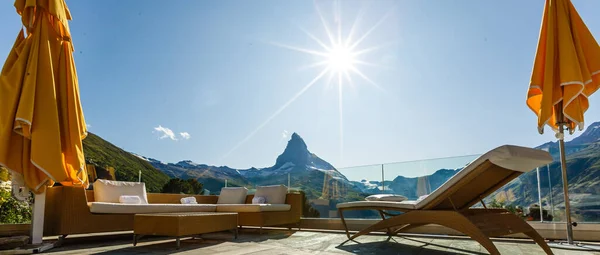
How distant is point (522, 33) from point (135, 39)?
8.16 metres

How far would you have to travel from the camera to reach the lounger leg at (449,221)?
2.56m

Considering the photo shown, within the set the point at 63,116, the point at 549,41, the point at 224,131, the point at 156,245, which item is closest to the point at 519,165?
the point at 549,41

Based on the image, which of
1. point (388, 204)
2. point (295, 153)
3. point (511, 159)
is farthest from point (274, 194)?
point (295, 153)

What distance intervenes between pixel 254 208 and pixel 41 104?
2863mm

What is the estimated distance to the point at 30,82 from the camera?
124 inches

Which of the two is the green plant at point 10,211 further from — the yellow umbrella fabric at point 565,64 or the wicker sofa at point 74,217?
the yellow umbrella fabric at point 565,64

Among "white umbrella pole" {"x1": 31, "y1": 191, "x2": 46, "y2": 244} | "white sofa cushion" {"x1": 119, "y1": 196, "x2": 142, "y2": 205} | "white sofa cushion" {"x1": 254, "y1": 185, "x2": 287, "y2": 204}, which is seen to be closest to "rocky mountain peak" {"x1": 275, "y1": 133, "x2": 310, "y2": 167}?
"white sofa cushion" {"x1": 254, "y1": 185, "x2": 287, "y2": 204}

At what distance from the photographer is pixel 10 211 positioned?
5191mm

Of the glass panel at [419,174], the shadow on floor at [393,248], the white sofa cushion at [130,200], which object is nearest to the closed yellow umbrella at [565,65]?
the shadow on floor at [393,248]

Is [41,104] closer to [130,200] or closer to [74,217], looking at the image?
[74,217]

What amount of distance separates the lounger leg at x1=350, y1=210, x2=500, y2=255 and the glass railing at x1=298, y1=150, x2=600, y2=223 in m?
1.82

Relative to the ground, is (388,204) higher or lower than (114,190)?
lower

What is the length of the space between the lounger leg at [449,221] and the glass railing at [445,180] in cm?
182

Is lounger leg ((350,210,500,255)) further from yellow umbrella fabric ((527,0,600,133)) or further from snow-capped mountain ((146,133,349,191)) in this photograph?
snow-capped mountain ((146,133,349,191))
